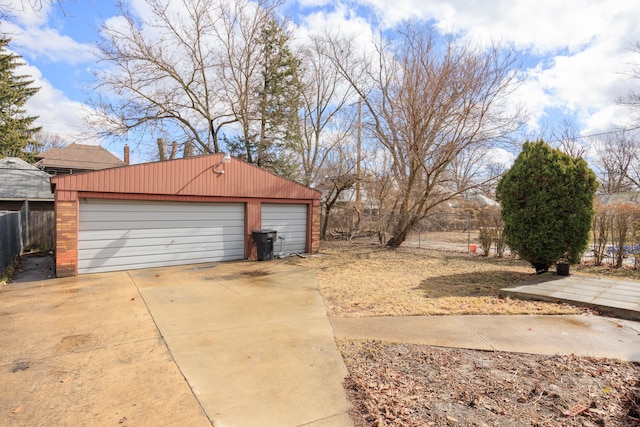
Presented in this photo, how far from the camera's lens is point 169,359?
11.4 feet

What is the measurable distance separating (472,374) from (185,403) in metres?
2.46

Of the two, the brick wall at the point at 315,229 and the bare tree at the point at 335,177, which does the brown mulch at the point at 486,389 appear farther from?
the bare tree at the point at 335,177

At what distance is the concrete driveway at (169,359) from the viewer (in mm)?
2580

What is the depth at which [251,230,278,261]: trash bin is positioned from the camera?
32.8 ft

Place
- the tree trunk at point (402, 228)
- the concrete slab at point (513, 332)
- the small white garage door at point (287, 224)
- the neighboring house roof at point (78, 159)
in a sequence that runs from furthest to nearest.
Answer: the neighboring house roof at point (78, 159) < the tree trunk at point (402, 228) < the small white garage door at point (287, 224) < the concrete slab at point (513, 332)

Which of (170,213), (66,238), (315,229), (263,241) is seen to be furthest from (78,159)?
(263,241)

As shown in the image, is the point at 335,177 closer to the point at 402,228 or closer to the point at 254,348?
the point at 402,228

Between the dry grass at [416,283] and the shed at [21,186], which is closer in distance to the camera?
the dry grass at [416,283]

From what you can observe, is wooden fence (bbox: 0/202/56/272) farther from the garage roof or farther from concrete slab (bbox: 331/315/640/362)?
concrete slab (bbox: 331/315/640/362)

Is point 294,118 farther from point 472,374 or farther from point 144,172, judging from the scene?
point 472,374

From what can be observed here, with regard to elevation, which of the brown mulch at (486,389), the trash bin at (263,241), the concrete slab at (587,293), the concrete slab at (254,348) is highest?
the trash bin at (263,241)

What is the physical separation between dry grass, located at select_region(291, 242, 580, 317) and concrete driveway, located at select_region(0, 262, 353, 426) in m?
0.78

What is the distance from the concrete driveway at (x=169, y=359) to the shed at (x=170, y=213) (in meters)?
1.84

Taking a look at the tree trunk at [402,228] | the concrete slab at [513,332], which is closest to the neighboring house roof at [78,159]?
the tree trunk at [402,228]
